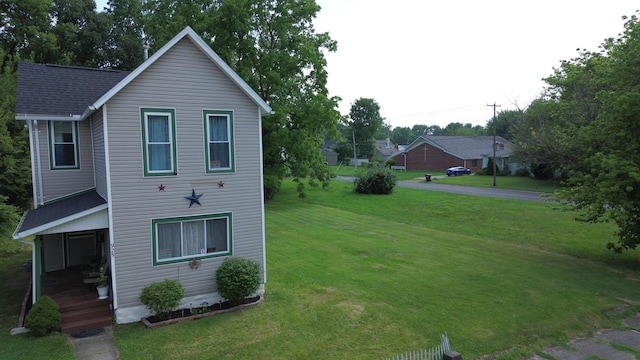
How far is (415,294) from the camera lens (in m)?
13.6

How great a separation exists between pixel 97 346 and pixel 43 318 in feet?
5.47

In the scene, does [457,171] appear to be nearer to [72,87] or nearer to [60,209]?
[72,87]

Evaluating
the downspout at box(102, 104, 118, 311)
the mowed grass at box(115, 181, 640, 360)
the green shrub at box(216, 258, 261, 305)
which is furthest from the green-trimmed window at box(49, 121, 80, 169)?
the green shrub at box(216, 258, 261, 305)

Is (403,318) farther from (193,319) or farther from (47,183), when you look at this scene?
(47,183)

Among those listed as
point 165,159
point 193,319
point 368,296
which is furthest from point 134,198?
point 368,296

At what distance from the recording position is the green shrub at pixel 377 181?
40.1m

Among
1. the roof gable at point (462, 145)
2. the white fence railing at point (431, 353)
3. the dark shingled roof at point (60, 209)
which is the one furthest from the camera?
the roof gable at point (462, 145)

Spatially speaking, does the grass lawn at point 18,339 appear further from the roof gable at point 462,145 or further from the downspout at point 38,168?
the roof gable at point 462,145

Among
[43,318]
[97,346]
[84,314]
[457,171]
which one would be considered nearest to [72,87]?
[84,314]

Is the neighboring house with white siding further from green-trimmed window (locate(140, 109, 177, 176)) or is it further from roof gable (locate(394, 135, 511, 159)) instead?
roof gable (locate(394, 135, 511, 159))

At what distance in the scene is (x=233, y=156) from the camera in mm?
12727

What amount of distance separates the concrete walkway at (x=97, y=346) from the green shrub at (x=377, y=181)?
1243 inches

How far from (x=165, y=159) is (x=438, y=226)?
19.0 metres

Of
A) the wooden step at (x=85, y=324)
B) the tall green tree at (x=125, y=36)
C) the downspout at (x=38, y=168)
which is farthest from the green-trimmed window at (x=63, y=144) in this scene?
the tall green tree at (x=125, y=36)
